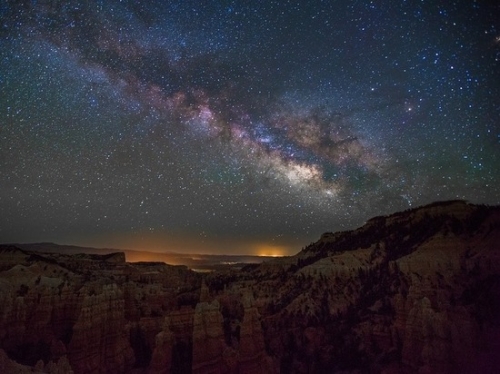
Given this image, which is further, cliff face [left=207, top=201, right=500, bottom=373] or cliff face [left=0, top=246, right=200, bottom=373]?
cliff face [left=0, top=246, right=200, bottom=373]

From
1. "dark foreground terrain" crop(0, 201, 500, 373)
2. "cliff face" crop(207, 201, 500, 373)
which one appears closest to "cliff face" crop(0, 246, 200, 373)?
"dark foreground terrain" crop(0, 201, 500, 373)

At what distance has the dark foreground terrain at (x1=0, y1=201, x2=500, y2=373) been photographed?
33062 mm

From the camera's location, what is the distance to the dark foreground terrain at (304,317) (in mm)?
33062

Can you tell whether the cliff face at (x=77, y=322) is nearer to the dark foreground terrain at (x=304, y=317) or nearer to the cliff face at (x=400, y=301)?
the dark foreground terrain at (x=304, y=317)

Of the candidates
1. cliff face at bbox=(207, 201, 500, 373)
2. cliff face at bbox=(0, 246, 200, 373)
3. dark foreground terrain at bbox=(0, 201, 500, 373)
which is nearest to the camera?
cliff face at bbox=(207, 201, 500, 373)

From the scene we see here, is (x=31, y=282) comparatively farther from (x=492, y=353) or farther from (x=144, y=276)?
(x=492, y=353)

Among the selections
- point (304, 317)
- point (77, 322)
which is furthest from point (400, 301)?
point (77, 322)

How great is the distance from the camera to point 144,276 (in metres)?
73.0

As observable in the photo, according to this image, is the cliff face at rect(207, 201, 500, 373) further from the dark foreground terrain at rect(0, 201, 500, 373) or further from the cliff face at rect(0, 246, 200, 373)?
the cliff face at rect(0, 246, 200, 373)

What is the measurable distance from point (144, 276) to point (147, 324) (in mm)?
30051

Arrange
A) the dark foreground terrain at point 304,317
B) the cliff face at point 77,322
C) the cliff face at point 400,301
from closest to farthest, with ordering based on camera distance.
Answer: the cliff face at point 400,301, the dark foreground terrain at point 304,317, the cliff face at point 77,322

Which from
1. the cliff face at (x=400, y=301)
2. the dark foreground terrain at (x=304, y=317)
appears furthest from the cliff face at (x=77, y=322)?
the cliff face at (x=400, y=301)

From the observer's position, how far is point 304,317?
176 ft

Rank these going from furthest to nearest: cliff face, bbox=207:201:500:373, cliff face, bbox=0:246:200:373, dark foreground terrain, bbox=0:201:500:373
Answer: cliff face, bbox=0:246:200:373 → dark foreground terrain, bbox=0:201:500:373 → cliff face, bbox=207:201:500:373
